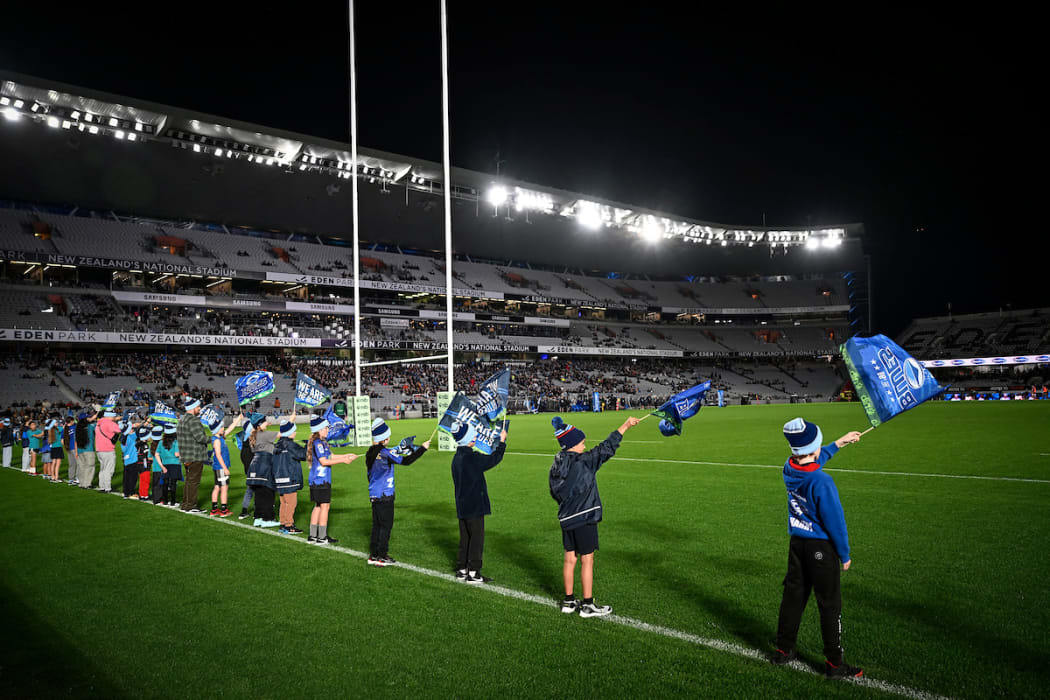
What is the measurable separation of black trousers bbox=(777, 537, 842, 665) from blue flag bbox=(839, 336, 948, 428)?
109 centimetres

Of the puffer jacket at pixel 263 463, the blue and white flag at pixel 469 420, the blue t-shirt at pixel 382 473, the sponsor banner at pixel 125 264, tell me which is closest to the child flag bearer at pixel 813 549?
the blue and white flag at pixel 469 420

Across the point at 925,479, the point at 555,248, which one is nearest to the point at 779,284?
the point at 555,248

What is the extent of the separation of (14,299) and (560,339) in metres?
45.6

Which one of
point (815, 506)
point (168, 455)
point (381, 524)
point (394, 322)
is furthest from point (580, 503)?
point (394, 322)

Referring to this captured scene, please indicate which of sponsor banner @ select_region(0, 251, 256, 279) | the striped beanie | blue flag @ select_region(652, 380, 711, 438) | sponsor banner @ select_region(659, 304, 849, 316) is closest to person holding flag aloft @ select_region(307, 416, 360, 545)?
the striped beanie

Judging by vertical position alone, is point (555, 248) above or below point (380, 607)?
above

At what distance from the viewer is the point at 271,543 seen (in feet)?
28.5

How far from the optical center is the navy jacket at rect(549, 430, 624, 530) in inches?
216

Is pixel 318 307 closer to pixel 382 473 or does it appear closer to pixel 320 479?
pixel 320 479

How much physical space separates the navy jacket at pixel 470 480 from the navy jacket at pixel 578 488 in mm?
1345

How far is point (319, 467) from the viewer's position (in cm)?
874

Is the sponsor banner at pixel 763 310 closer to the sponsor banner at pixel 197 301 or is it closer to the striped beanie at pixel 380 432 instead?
the sponsor banner at pixel 197 301

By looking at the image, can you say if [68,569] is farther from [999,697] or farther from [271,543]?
[999,697]

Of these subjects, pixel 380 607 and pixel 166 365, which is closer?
pixel 380 607
